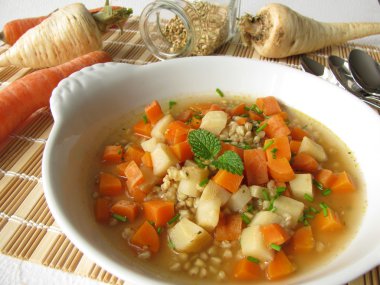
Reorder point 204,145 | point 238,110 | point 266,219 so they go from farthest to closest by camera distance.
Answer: point 238,110
point 204,145
point 266,219

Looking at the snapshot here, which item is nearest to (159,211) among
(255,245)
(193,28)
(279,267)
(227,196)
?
(227,196)

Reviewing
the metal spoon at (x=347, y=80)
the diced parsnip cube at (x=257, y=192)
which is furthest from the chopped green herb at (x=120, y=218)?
the metal spoon at (x=347, y=80)

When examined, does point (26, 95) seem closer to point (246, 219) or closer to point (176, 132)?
point (176, 132)

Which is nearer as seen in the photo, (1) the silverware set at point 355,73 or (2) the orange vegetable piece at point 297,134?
(2) the orange vegetable piece at point 297,134

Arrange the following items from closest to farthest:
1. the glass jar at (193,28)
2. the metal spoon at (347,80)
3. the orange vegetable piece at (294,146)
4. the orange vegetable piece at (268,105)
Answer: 1. the orange vegetable piece at (294,146)
2. the orange vegetable piece at (268,105)
3. the metal spoon at (347,80)
4. the glass jar at (193,28)

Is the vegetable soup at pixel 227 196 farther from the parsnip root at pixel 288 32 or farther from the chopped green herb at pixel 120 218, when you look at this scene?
the parsnip root at pixel 288 32
